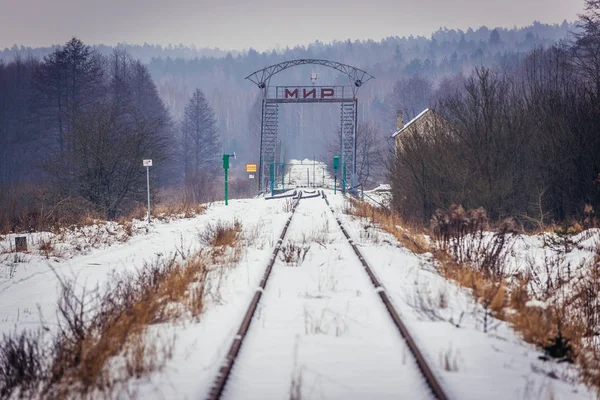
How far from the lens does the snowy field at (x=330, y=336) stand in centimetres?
413

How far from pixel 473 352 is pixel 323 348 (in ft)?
4.80

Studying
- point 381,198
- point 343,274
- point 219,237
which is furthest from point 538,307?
point 381,198

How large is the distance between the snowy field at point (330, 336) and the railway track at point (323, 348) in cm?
1

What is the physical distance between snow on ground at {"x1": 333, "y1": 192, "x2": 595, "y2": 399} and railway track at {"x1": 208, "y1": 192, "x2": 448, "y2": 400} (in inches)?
10.1

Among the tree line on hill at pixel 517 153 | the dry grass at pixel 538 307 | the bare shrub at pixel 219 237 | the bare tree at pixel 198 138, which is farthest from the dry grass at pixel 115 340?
the bare tree at pixel 198 138

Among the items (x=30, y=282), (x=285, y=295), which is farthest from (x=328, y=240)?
(x=30, y=282)

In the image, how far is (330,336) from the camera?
5.36 metres

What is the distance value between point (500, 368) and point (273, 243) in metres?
7.95

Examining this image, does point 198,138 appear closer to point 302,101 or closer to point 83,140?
point 302,101

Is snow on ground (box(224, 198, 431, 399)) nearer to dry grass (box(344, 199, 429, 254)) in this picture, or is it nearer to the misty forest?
the misty forest

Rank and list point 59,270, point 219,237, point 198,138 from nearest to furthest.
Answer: point 59,270
point 219,237
point 198,138

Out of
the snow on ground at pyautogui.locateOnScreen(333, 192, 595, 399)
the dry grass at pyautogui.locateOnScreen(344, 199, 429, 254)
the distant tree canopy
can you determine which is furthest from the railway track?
the distant tree canopy

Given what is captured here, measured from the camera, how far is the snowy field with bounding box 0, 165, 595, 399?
163 inches

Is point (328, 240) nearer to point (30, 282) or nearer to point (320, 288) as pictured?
point (320, 288)
